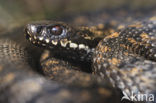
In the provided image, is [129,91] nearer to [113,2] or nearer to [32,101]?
[32,101]

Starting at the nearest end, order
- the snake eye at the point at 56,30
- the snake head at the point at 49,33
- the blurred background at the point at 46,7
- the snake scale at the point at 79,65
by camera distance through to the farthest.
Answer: the snake scale at the point at 79,65 → the snake head at the point at 49,33 → the snake eye at the point at 56,30 → the blurred background at the point at 46,7

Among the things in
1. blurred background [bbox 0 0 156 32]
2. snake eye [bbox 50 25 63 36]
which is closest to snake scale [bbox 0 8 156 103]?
snake eye [bbox 50 25 63 36]

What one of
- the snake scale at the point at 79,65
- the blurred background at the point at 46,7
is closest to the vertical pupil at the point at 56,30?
the snake scale at the point at 79,65

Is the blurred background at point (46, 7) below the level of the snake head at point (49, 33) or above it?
above

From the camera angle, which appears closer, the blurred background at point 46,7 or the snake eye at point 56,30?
the snake eye at point 56,30

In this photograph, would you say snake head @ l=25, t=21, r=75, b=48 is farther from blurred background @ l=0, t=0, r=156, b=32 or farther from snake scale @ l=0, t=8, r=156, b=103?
blurred background @ l=0, t=0, r=156, b=32

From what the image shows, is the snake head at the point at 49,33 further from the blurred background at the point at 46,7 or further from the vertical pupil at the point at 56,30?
the blurred background at the point at 46,7

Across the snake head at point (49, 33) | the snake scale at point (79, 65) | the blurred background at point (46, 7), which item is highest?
the blurred background at point (46, 7)

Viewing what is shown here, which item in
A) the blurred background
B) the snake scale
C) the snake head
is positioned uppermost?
the blurred background
